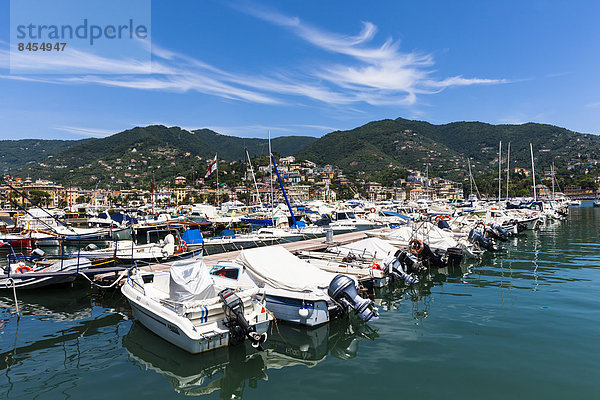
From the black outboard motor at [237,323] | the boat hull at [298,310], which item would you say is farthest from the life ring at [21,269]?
the black outboard motor at [237,323]

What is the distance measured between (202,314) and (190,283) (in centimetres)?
103

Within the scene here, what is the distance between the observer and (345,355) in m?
10.3

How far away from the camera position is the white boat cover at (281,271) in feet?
42.8

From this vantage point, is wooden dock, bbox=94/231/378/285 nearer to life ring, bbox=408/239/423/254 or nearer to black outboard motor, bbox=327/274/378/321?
life ring, bbox=408/239/423/254

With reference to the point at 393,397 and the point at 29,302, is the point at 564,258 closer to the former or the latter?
the point at 393,397

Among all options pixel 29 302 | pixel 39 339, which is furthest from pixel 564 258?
pixel 29 302

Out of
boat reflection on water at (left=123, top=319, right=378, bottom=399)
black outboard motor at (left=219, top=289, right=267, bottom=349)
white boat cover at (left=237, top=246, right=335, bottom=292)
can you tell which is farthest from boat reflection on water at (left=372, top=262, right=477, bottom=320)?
black outboard motor at (left=219, top=289, right=267, bottom=349)

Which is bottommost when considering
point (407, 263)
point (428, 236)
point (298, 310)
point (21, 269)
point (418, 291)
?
point (418, 291)

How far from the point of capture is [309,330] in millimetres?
12188

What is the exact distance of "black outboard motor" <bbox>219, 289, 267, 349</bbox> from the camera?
9773 millimetres

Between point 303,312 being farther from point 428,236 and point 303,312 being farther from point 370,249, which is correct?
point 428,236

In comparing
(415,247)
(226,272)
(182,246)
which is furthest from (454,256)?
(182,246)

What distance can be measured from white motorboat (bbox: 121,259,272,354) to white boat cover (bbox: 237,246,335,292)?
2130 mm

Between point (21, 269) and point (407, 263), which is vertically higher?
point (21, 269)
